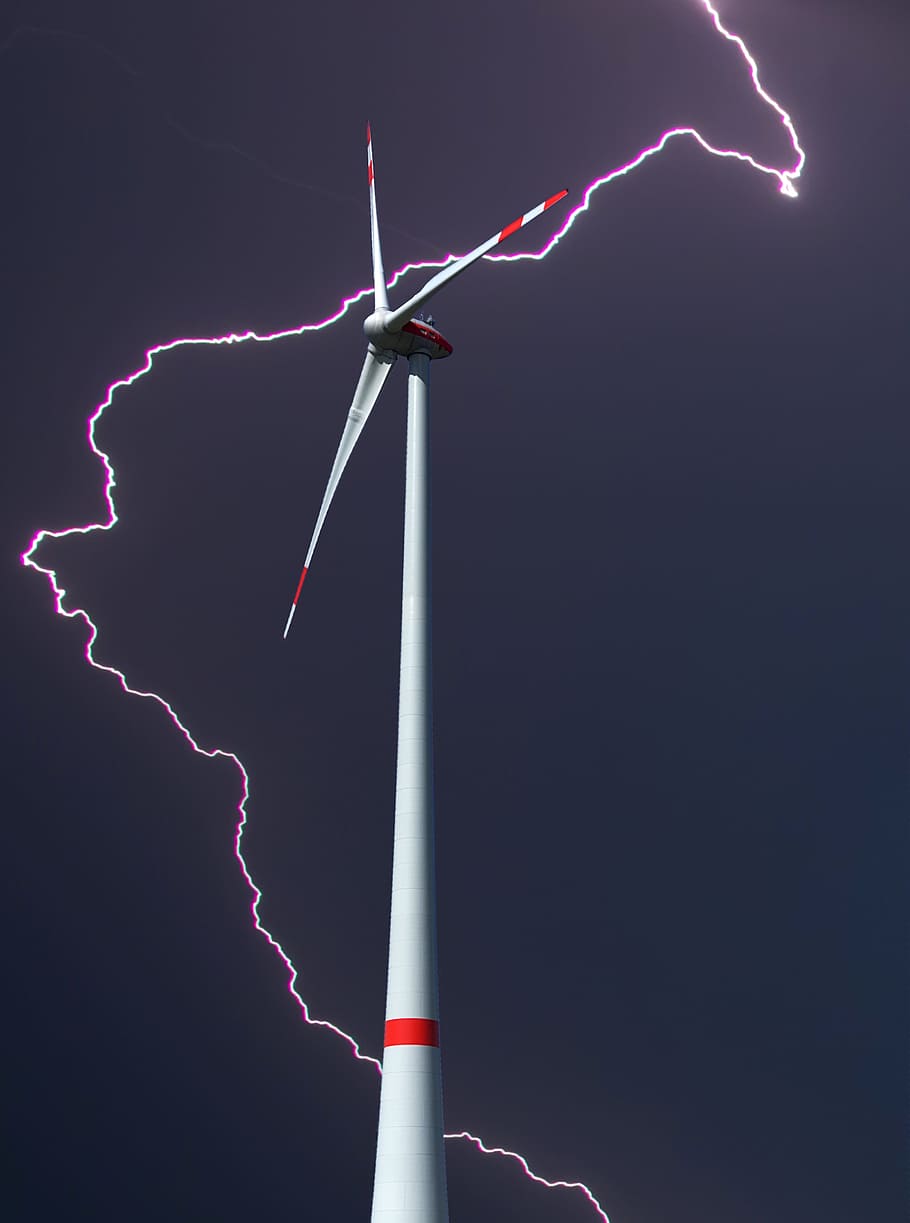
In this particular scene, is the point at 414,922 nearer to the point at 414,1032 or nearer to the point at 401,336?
the point at 414,1032

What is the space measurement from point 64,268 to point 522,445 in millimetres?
6618

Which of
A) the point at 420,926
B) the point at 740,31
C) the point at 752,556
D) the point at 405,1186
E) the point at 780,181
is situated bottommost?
the point at 405,1186

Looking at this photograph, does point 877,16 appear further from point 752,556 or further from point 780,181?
point 752,556

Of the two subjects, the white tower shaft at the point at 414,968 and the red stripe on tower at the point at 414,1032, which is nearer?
the white tower shaft at the point at 414,968

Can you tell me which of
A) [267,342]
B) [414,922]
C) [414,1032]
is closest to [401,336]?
[414,922]

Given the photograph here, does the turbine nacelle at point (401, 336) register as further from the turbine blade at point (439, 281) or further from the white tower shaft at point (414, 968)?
the white tower shaft at point (414, 968)

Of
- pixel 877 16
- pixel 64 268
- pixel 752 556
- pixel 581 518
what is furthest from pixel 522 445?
pixel 877 16

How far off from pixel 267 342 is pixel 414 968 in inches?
424

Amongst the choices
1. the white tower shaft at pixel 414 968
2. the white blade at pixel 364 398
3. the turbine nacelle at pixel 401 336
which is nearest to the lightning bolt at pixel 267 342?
the white blade at pixel 364 398

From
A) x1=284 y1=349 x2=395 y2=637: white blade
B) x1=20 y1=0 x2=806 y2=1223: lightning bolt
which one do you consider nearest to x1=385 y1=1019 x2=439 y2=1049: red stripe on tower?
x1=284 y1=349 x2=395 y2=637: white blade

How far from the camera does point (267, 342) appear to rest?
57.4 ft

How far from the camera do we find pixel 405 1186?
829 centimetres

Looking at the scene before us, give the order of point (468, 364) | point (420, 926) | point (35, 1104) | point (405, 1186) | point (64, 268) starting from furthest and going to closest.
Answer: point (468, 364)
point (64, 268)
point (35, 1104)
point (420, 926)
point (405, 1186)

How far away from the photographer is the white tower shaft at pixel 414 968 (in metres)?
8.36
